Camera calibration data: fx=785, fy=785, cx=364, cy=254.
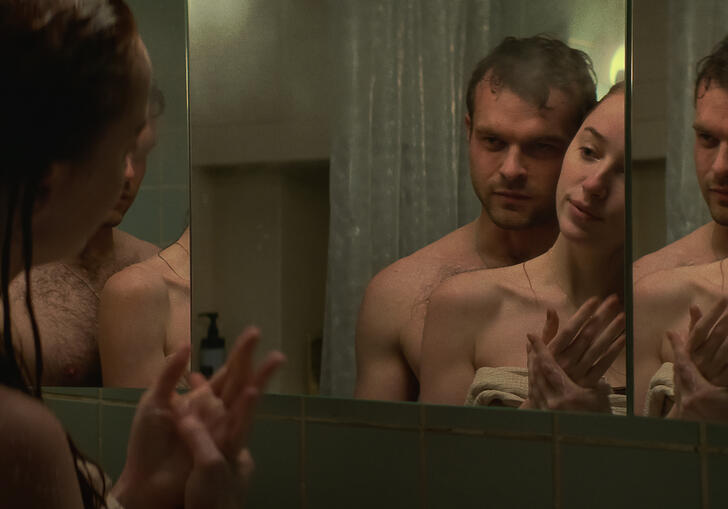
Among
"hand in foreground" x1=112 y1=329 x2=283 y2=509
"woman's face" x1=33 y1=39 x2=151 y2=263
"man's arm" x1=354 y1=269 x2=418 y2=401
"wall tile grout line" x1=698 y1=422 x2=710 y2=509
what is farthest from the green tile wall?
"woman's face" x1=33 y1=39 x2=151 y2=263

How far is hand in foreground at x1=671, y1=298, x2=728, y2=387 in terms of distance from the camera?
522 mm

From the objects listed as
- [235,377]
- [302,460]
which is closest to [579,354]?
[235,377]

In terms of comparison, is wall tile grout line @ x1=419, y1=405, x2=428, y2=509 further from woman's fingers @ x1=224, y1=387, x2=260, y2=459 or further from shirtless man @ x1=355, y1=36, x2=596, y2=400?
woman's fingers @ x1=224, y1=387, x2=260, y2=459

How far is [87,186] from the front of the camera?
1.42ft

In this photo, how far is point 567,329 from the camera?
55 centimetres

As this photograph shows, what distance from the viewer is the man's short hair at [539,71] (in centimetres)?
55

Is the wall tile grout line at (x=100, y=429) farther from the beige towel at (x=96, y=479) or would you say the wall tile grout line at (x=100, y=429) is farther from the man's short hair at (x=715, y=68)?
the man's short hair at (x=715, y=68)

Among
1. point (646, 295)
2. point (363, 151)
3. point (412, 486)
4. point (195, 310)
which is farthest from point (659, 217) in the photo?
point (412, 486)

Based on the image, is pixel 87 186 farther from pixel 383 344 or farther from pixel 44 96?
pixel 383 344

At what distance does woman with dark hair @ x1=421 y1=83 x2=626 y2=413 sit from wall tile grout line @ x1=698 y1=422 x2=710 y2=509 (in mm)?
260

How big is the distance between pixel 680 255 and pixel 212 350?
0.37 m

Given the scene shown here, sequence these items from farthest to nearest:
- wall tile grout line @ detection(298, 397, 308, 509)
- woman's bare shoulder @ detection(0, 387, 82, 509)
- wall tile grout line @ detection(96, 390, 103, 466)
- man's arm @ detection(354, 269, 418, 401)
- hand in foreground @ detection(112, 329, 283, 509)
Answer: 1. wall tile grout line @ detection(96, 390, 103, 466)
2. wall tile grout line @ detection(298, 397, 308, 509)
3. man's arm @ detection(354, 269, 418, 401)
4. hand in foreground @ detection(112, 329, 283, 509)
5. woman's bare shoulder @ detection(0, 387, 82, 509)

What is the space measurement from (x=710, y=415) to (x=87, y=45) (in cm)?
46

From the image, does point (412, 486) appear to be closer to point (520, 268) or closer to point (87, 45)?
point (520, 268)
